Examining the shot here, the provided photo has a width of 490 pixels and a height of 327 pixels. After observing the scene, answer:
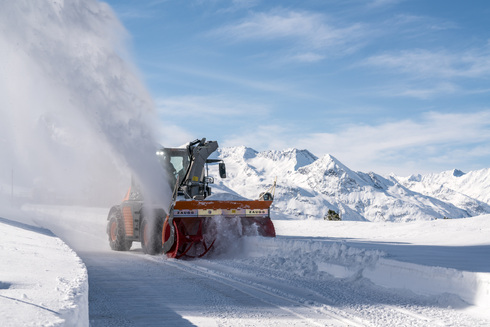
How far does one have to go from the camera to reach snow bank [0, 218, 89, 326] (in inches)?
150

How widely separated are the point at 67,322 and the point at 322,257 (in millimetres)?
7358

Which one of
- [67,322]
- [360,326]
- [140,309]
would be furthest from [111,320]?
[360,326]

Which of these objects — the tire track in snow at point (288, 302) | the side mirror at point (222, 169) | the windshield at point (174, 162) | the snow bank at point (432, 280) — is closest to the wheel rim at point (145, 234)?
the windshield at point (174, 162)

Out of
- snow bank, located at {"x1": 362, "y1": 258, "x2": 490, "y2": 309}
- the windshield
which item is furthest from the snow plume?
snow bank, located at {"x1": 362, "y1": 258, "x2": 490, "y2": 309}

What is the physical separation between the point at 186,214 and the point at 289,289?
16.7 feet

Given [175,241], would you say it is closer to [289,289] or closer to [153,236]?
[153,236]

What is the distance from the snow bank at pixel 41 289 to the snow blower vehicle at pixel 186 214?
14.3 feet

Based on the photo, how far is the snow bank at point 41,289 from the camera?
12.5 feet

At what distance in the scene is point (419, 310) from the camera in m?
6.73

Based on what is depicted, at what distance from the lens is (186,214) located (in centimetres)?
1276

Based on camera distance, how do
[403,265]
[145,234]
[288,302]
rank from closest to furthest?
1. [288,302]
2. [403,265]
3. [145,234]

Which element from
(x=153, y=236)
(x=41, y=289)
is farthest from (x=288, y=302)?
(x=153, y=236)

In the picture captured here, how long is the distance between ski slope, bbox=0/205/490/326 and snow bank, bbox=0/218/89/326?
0.06m

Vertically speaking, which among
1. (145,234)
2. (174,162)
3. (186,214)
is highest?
(174,162)
